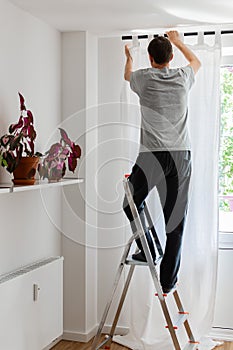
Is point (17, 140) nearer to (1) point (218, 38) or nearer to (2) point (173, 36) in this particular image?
(2) point (173, 36)

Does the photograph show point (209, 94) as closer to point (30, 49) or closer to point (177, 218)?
point (177, 218)

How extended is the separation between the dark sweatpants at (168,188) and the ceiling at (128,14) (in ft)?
2.88

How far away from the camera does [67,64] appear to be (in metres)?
4.23

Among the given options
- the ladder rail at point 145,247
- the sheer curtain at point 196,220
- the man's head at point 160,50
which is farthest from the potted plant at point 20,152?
the sheer curtain at point 196,220

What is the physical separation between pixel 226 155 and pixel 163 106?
1196 millimetres

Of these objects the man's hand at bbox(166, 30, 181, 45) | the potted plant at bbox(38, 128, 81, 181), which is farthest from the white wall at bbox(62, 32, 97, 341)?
the man's hand at bbox(166, 30, 181, 45)

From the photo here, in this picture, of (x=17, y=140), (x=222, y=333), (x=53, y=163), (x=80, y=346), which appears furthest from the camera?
(x=222, y=333)

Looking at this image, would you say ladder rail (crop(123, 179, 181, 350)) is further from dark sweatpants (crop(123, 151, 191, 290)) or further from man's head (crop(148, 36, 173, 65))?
man's head (crop(148, 36, 173, 65))

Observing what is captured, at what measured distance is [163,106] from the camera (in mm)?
3398

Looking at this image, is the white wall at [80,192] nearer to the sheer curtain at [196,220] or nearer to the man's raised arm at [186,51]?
the sheer curtain at [196,220]

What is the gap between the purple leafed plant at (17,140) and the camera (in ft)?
10.4

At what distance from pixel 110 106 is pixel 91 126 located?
0.22m

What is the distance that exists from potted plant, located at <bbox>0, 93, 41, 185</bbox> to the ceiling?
62 cm

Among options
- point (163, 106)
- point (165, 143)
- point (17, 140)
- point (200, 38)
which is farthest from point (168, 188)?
point (200, 38)
